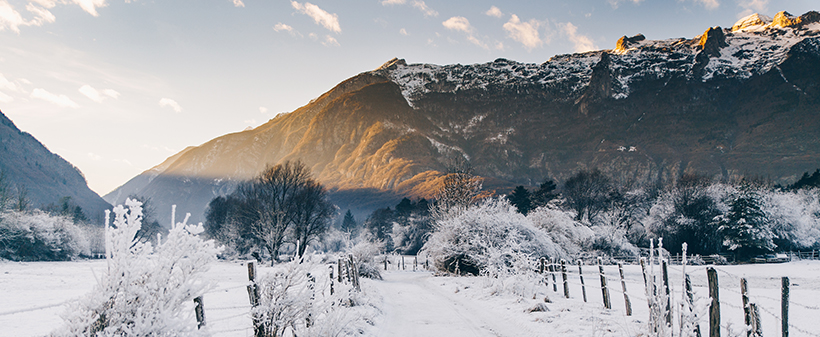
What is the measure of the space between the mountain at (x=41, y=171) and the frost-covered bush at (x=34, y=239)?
126519 millimetres

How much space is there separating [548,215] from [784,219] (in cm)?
3322

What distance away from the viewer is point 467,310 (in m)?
12.2

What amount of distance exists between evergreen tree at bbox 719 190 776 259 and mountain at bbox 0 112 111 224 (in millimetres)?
176480

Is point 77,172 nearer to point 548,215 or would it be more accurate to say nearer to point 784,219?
point 548,215

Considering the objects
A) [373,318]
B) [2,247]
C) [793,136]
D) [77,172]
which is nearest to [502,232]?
[373,318]

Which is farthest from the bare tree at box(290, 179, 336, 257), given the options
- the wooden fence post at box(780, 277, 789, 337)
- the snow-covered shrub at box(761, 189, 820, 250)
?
the snow-covered shrub at box(761, 189, 820, 250)

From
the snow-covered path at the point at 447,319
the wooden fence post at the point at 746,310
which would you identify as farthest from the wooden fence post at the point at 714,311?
the snow-covered path at the point at 447,319

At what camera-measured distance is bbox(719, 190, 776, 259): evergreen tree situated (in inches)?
1517

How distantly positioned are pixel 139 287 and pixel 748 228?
49.4m

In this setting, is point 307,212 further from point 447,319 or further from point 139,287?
point 139,287

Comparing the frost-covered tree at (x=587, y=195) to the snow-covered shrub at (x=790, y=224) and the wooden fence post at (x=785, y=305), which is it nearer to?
the snow-covered shrub at (x=790, y=224)

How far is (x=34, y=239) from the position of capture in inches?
1483

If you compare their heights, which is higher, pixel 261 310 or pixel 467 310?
pixel 261 310

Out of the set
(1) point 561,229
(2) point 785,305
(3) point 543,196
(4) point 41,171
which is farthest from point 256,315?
(4) point 41,171
